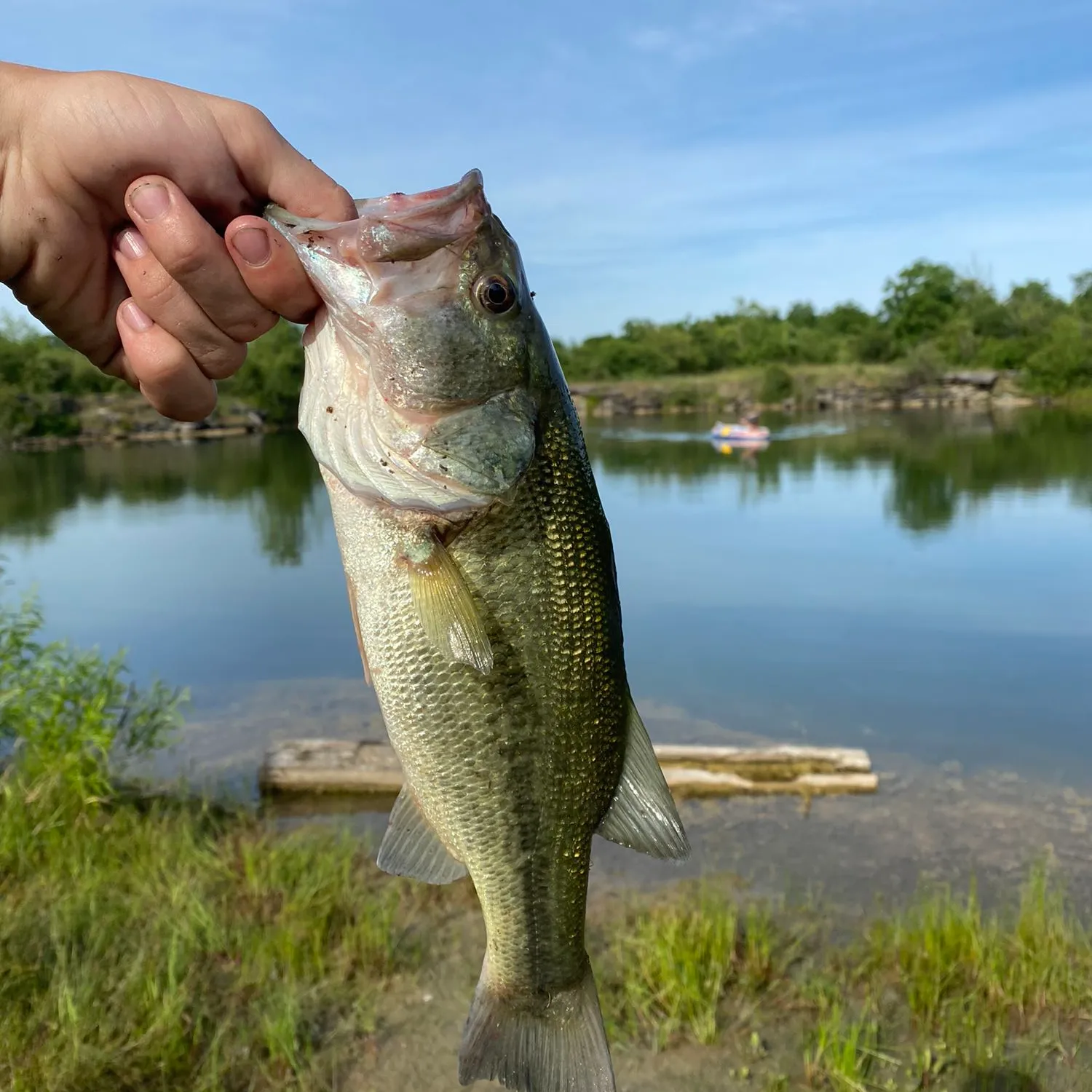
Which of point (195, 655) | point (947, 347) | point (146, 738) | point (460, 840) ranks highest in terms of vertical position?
point (947, 347)

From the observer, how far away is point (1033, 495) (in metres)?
25.9

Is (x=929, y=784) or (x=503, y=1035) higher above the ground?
(x=503, y=1035)

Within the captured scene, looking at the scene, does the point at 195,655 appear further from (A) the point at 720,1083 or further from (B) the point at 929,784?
(A) the point at 720,1083

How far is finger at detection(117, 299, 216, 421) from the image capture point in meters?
2.44

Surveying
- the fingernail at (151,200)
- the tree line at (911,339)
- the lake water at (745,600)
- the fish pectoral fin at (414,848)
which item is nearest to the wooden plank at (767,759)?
the lake water at (745,600)

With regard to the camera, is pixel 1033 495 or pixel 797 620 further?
pixel 1033 495

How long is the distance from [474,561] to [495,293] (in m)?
0.62

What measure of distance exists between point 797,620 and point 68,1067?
41.2 ft

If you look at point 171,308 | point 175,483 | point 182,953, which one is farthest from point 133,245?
point 175,483

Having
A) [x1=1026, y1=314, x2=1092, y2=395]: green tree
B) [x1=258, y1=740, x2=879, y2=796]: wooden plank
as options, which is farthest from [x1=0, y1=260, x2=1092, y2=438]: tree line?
[x1=258, y1=740, x2=879, y2=796]: wooden plank

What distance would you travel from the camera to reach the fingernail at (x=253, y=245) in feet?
6.99

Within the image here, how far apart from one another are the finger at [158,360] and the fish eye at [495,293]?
0.84 meters

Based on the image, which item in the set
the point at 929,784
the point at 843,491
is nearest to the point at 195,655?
the point at 929,784

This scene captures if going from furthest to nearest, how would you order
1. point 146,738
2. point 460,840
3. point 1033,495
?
point 1033,495 < point 146,738 < point 460,840
